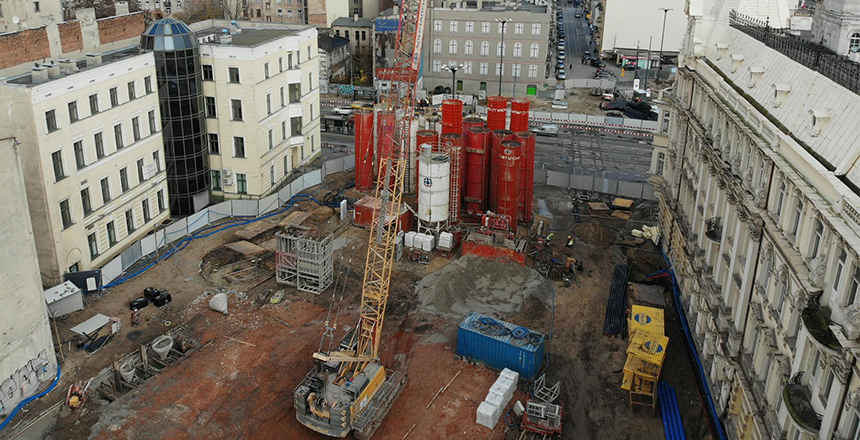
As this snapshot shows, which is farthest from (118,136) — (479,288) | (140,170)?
(479,288)

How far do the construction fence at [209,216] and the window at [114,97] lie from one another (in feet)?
33.0

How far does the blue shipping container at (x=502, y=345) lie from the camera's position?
131 feet

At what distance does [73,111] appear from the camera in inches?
1836

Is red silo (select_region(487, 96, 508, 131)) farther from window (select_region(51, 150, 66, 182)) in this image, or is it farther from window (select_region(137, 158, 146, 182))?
window (select_region(51, 150, 66, 182))

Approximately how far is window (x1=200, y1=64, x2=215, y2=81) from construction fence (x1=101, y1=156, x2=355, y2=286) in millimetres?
10531

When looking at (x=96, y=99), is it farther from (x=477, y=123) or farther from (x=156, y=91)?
(x=477, y=123)

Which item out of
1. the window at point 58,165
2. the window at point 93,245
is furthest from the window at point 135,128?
the window at point 93,245

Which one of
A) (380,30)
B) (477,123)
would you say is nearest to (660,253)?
(477,123)

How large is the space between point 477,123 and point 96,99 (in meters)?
30.8

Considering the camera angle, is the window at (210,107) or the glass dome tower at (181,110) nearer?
the glass dome tower at (181,110)

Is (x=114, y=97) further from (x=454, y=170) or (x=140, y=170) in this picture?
(x=454, y=170)

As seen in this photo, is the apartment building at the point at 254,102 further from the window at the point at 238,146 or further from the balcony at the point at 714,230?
the balcony at the point at 714,230


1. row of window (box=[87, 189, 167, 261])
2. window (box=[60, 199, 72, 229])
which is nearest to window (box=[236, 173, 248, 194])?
row of window (box=[87, 189, 167, 261])

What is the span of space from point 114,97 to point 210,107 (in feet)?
33.7
